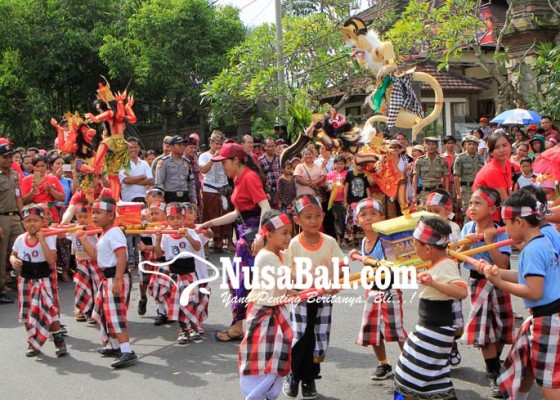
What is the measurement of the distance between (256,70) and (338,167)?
535cm

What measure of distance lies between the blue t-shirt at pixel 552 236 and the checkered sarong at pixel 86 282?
4753mm

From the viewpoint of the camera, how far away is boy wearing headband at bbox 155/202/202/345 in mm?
6605

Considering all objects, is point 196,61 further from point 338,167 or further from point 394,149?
point 394,149

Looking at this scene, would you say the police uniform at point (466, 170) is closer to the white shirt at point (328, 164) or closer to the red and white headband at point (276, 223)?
the white shirt at point (328, 164)

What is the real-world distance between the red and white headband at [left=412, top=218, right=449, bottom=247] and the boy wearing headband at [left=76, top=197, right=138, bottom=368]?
9.96 ft

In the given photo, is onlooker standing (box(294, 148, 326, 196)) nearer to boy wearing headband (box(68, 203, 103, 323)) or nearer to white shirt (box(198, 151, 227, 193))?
white shirt (box(198, 151, 227, 193))

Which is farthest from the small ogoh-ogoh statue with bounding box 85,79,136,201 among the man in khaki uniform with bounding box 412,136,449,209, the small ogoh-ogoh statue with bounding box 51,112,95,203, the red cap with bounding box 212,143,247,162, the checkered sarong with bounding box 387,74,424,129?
the man in khaki uniform with bounding box 412,136,449,209

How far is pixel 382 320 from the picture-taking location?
518cm

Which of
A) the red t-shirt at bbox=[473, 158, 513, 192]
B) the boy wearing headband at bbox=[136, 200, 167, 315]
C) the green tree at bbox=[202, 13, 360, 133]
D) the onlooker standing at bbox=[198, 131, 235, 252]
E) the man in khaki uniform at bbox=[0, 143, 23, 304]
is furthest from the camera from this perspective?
the green tree at bbox=[202, 13, 360, 133]

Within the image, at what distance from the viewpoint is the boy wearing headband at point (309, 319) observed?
4973mm

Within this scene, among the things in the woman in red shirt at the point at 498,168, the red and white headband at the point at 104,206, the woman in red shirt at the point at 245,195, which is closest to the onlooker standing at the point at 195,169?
the red and white headband at the point at 104,206

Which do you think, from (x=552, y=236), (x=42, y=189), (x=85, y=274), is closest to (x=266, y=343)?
(x=552, y=236)

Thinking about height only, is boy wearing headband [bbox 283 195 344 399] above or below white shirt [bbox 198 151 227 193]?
below

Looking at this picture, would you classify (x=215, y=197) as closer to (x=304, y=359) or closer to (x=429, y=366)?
(x=304, y=359)
